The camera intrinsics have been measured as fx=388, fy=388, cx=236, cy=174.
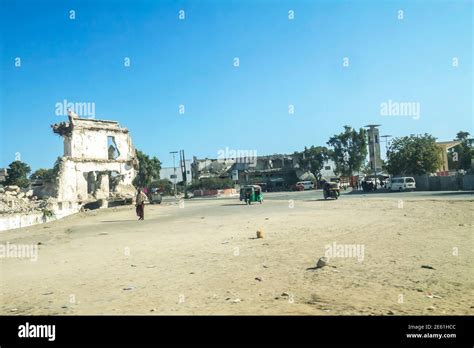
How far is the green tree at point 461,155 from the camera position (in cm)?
4962

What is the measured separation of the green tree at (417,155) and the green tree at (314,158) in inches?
1167

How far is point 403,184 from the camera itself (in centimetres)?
4325

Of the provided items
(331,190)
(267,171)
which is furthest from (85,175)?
(267,171)

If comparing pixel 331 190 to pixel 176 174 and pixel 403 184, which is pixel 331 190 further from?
pixel 176 174

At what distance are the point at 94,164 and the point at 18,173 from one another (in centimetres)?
4072

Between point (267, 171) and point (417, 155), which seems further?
point (267, 171)

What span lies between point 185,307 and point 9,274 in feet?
19.0

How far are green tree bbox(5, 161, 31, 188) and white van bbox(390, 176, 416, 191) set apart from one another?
54786mm

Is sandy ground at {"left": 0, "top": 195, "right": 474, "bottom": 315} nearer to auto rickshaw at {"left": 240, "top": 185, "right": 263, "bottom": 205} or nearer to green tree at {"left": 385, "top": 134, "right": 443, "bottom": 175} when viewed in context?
auto rickshaw at {"left": 240, "top": 185, "right": 263, "bottom": 205}

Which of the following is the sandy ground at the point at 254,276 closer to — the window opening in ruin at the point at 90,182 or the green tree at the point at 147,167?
the window opening in ruin at the point at 90,182

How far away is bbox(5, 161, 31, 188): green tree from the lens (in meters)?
63.7

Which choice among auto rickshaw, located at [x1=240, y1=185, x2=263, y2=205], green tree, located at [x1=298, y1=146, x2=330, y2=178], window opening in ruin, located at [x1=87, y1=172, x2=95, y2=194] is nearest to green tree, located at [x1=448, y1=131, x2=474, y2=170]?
green tree, located at [x1=298, y1=146, x2=330, y2=178]

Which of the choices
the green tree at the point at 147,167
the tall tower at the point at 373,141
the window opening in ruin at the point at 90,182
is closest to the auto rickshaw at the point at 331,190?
the window opening in ruin at the point at 90,182
